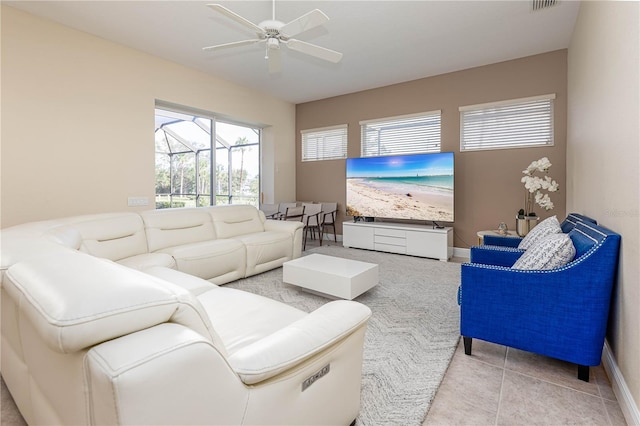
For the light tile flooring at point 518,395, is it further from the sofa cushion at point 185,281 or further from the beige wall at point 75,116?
the beige wall at point 75,116

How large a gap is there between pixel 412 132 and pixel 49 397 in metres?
5.38

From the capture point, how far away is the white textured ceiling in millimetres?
3129

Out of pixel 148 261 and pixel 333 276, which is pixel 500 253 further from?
pixel 148 261

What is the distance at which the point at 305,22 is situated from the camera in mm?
2445

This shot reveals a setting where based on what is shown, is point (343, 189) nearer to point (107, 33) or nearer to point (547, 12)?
point (547, 12)

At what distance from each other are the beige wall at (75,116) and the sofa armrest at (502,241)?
4.38 metres

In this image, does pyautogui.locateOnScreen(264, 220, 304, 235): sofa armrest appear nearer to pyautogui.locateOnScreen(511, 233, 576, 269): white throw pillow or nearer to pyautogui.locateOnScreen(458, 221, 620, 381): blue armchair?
pyautogui.locateOnScreen(458, 221, 620, 381): blue armchair

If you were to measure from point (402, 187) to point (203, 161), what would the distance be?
3444mm

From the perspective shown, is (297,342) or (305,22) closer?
(297,342)

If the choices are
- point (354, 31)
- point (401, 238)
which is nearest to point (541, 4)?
point (354, 31)

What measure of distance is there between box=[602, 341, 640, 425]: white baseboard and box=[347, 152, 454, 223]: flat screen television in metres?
2.93

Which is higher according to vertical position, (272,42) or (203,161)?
(272,42)

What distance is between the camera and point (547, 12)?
10.6ft

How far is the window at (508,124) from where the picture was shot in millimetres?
4238
